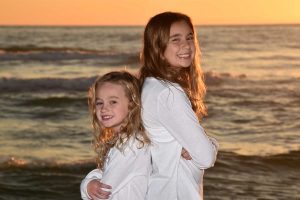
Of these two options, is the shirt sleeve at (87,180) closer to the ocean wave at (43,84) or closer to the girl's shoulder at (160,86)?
the girl's shoulder at (160,86)

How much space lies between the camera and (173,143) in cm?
299

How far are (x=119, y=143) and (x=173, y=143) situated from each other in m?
0.23

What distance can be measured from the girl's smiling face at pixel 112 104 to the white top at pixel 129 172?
0.13 m

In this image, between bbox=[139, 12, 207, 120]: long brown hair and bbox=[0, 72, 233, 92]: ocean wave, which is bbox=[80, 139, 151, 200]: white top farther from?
bbox=[0, 72, 233, 92]: ocean wave

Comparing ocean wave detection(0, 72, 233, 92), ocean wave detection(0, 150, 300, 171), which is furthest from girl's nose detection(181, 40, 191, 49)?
ocean wave detection(0, 72, 233, 92)

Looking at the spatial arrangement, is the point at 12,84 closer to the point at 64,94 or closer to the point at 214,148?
the point at 64,94

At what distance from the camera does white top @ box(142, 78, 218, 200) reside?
2.93 meters

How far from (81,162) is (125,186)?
17.4 ft

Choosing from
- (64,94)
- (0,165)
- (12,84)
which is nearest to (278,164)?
(0,165)

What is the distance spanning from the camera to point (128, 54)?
28.2m

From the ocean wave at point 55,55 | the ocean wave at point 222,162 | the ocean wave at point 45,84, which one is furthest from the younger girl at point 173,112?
the ocean wave at point 55,55

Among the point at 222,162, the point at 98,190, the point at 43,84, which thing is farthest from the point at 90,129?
the point at 98,190

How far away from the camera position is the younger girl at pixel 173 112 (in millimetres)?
2932

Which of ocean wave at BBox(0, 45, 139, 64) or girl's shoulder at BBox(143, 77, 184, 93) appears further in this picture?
ocean wave at BBox(0, 45, 139, 64)
